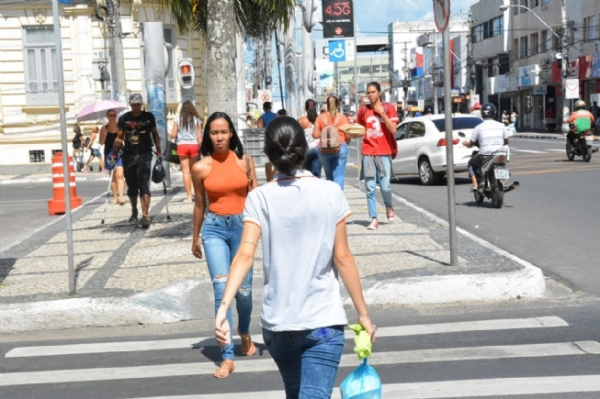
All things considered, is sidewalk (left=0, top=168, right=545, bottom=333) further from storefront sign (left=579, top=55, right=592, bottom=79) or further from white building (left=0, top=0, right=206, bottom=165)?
storefront sign (left=579, top=55, right=592, bottom=79)

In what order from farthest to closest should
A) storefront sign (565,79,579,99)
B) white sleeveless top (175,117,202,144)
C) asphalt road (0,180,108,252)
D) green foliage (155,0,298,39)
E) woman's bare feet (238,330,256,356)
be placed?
storefront sign (565,79,579,99)
white sleeveless top (175,117,202,144)
asphalt road (0,180,108,252)
green foliage (155,0,298,39)
woman's bare feet (238,330,256,356)

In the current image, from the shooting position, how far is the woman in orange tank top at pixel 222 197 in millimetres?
6148

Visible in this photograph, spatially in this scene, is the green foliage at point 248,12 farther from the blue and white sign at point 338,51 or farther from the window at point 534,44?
the window at point 534,44

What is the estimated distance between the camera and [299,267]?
151 inches

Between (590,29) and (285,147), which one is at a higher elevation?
(590,29)

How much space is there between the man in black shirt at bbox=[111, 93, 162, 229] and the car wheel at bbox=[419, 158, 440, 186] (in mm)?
8776

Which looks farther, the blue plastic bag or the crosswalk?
the crosswalk

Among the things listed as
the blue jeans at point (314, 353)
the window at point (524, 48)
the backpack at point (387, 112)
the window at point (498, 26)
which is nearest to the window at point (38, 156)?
the backpack at point (387, 112)

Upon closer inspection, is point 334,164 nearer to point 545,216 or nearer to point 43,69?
point 545,216

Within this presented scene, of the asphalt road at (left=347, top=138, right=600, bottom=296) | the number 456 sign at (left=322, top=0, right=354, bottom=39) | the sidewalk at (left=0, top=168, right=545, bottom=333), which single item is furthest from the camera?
the number 456 sign at (left=322, top=0, right=354, bottom=39)

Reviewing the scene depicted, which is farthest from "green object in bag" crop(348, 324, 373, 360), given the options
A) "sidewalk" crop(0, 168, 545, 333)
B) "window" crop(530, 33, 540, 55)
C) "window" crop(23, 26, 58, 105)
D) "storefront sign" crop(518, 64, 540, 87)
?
"window" crop(530, 33, 540, 55)

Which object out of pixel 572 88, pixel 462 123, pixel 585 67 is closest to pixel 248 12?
pixel 462 123

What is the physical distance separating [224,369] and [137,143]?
6.86 meters

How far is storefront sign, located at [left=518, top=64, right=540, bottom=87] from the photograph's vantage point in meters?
61.1
